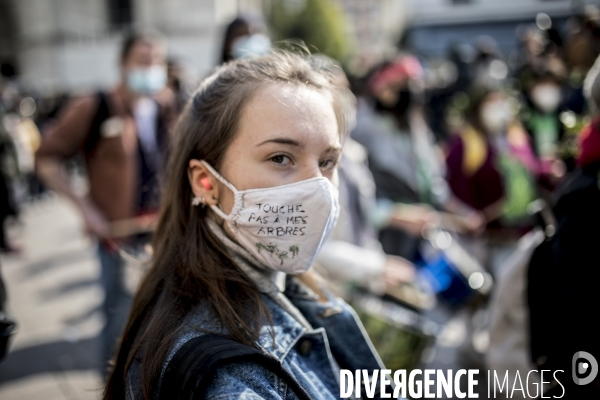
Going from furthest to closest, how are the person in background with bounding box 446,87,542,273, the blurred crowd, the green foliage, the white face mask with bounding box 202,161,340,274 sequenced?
the green foliage < the person in background with bounding box 446,87,542,273 < the blurred crowd < the white face mask with bounding box 202,161,340,274

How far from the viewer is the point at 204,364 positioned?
1048 mm

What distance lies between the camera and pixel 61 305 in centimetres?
518

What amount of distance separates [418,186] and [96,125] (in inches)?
84.5

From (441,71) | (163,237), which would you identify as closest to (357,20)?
(441,71)

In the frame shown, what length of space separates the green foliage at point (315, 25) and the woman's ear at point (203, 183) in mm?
42415

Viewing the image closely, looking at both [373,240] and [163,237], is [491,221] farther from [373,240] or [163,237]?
[163,237]

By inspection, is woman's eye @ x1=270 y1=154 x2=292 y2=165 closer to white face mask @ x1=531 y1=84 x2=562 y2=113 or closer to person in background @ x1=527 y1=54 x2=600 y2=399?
person in background @ x1=527 y1=54 x2=600 y2=399

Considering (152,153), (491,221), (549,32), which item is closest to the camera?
(152,153)

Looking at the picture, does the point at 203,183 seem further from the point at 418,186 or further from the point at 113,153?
the point at 418,186

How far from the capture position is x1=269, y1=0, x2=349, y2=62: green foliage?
43344mm

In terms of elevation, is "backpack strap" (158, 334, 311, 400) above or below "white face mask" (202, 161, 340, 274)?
below

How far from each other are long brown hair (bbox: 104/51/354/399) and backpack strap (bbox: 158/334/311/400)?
0.05 m

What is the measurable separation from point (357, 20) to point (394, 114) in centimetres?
9149

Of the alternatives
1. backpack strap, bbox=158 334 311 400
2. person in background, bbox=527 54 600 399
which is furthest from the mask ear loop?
person in background, bbox=527 54 600 399
